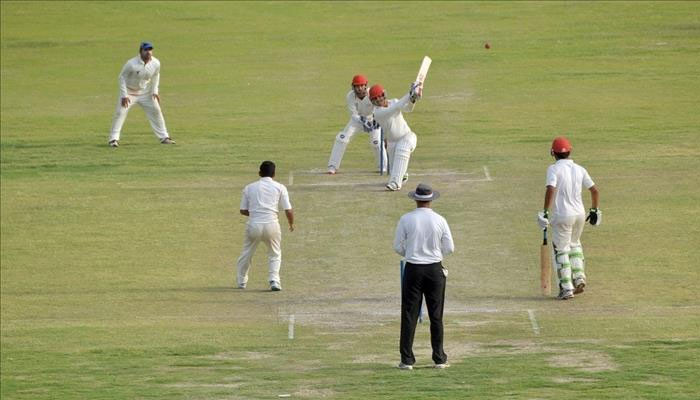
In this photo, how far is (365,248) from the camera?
26.5m

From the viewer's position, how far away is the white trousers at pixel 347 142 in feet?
103

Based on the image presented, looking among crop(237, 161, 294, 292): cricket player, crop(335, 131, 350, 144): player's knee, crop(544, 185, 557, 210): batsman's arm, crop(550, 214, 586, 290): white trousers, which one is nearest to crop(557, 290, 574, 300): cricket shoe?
crop(550, 214, 586, 290): white trousers

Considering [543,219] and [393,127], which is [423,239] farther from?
[393,127]

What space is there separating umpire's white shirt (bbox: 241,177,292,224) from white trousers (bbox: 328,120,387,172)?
820cm

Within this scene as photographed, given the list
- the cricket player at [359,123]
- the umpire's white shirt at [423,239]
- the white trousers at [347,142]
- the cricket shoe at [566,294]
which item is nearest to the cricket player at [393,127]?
the cricket player at [359,123]

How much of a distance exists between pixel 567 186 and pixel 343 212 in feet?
23.9

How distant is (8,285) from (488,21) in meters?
30.9

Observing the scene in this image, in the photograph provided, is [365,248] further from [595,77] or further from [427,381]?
[595,77]

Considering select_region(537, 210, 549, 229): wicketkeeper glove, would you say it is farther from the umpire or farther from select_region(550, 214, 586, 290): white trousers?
the umpire

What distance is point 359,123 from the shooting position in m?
31.3

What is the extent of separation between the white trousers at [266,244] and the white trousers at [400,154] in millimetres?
5749

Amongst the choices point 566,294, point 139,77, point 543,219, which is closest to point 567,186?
point 543,219

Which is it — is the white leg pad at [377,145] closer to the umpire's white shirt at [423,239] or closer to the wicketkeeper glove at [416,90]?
the wicketkeeper glove at [416,90]

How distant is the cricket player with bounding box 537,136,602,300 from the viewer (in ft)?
72.7
